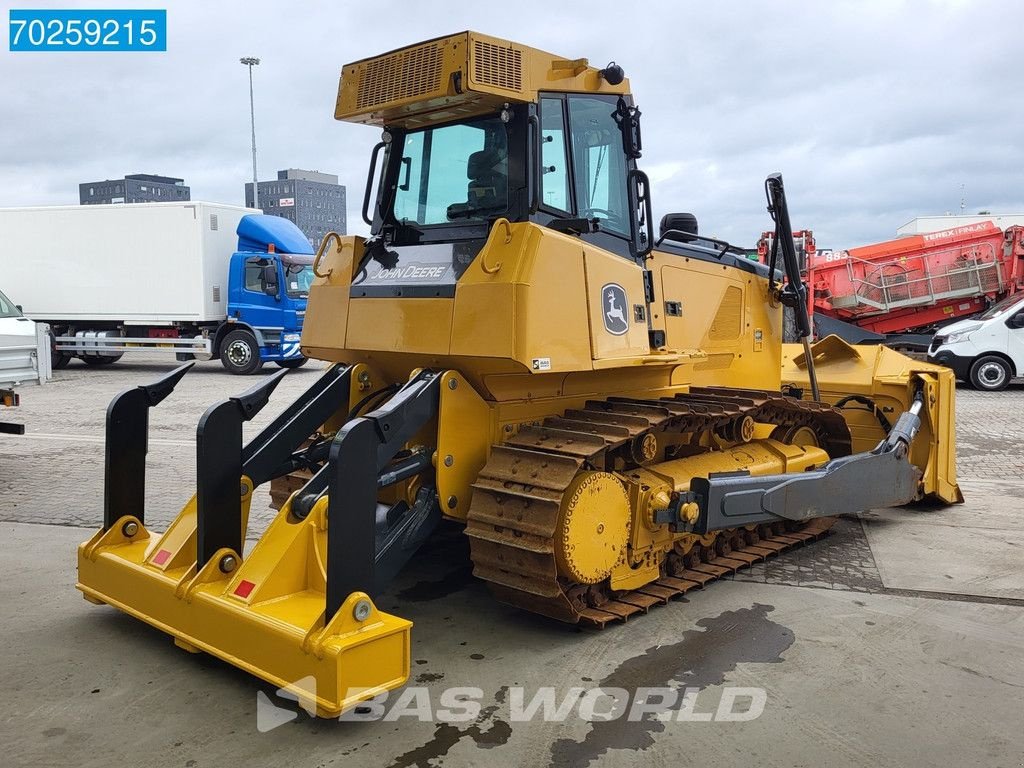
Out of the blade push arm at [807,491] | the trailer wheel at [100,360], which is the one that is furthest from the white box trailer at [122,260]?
the blade push arm at [807,491]

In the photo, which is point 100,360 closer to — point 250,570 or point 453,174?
point 453,174

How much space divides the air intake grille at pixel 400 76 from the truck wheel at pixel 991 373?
14.8 metres

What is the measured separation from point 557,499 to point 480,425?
80cm

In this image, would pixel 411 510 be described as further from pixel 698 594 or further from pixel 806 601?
pixel 806 601

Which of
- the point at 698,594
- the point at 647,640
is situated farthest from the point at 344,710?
the point at 698,594

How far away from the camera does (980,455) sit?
10195mm

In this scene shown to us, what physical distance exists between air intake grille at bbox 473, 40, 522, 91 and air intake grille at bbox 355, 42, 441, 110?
245mm

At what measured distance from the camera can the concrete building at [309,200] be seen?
71.8ft

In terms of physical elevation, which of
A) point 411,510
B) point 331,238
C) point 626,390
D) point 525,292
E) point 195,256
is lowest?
point 411,510

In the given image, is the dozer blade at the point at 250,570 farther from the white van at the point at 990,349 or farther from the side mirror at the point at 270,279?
the white van at the point at 990,349

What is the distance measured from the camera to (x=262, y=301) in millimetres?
19531

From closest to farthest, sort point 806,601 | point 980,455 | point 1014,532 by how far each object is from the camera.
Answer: point 806,601 → point 1014,532 → point 980,455

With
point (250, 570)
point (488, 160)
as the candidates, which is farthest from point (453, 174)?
point (250, 570)

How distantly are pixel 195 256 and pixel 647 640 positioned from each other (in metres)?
16.9
